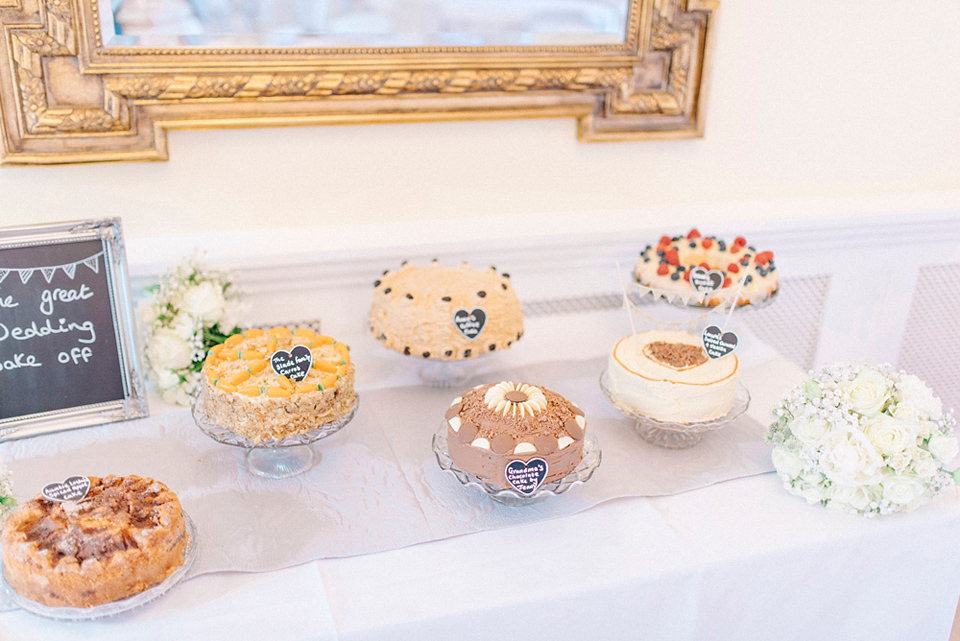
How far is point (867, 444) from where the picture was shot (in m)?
1.24

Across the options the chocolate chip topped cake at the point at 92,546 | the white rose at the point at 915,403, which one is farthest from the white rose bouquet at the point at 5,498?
the white rose at the point at 915,403

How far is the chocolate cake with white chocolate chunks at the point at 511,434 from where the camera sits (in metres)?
1.20

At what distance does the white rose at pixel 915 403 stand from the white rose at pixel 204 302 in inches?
49.7

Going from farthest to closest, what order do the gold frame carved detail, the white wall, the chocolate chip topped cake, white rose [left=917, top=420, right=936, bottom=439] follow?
the white wall
the gold frame carved detail
white rose [left=917, top=420, right=936, bottom=439]
the chocolate chip topped cake

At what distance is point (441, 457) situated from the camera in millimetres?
1343

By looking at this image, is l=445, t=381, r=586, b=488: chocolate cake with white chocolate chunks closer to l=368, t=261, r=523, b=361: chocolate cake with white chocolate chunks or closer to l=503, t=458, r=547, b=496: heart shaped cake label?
l=503, t=458, r=547, b=496: heart shaped cake label

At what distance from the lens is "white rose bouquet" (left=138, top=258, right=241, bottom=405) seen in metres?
1.54

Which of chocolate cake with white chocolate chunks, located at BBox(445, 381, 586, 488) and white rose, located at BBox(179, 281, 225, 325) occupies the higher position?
→ white rose, located at BBox(179, 281, 225, 325)

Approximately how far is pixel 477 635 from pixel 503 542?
0.15m

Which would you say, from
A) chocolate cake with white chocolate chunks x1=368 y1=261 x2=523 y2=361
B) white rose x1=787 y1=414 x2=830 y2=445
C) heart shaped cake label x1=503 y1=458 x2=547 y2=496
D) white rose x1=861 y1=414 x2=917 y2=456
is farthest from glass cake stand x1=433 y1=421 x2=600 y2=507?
white rose x1=861 y1=414 x2=917 y2=456

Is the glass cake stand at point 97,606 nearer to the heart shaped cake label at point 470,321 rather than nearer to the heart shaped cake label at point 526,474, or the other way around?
the heart shaped cake label at point 526,474

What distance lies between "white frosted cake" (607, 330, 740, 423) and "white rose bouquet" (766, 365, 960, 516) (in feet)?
0.42

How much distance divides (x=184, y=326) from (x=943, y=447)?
1366 mm

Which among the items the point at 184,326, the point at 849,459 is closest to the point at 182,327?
the point at 184,326
